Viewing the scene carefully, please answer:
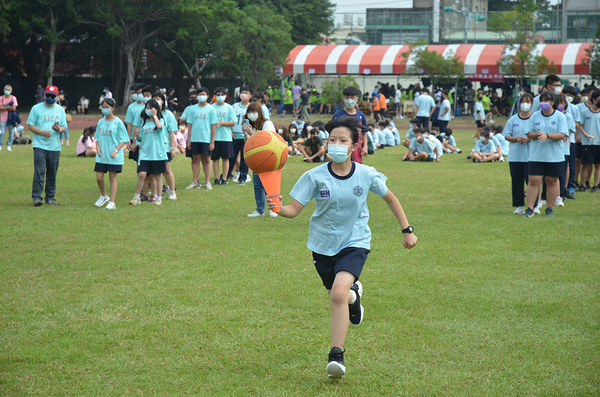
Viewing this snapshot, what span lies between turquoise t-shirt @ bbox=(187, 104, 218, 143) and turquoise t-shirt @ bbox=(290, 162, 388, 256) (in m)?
9.38

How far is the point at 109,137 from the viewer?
1227cm

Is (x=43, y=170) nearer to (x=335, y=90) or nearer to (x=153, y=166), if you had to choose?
(x=153, y=166)

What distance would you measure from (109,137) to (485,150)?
12715 mm

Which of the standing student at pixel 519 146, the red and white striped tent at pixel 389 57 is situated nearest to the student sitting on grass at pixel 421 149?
the standing student at pixel 519 146

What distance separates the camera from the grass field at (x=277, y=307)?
4883 mm

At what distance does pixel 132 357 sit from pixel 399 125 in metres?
34.1

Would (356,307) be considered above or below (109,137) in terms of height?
below

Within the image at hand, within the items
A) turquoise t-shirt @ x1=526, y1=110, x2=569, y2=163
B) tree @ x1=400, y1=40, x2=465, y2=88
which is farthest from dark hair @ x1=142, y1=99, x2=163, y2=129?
tree @ x1=400, y1=40, x2=465, y2=88

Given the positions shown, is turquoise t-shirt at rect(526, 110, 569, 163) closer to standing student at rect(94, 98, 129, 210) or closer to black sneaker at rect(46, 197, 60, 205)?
standing student at rect(94, 98, 129, 210)

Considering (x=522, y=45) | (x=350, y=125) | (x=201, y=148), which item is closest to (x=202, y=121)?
(x=201, y=148)

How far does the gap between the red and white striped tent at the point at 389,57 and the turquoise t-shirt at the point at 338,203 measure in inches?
1484

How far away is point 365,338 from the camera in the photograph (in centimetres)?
570

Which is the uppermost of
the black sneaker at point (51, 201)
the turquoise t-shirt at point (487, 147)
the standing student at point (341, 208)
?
the turquoise t-shirt at point (487, 147)

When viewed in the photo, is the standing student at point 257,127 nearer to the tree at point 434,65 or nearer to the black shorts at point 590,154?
the black shorts at point 590,154
